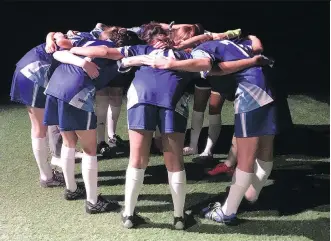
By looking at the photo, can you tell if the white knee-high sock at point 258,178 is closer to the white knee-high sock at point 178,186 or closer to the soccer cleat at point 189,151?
the white knee-high sock at point 178,186

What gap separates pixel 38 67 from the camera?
11.1 ft

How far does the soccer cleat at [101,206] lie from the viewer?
3367 mm

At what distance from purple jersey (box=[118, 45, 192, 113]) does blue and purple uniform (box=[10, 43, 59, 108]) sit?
73cm

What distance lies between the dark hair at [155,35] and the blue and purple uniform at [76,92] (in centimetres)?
22

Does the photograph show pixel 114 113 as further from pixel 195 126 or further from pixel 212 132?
pixel 212 132

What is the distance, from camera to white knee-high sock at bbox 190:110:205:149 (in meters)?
4.32

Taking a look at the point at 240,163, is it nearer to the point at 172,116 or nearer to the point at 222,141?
the point at 172,116

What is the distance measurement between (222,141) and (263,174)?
1.37 meters

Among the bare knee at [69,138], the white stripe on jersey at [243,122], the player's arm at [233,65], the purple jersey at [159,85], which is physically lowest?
the bare knee at [69,138]

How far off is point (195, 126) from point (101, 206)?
1284 mm

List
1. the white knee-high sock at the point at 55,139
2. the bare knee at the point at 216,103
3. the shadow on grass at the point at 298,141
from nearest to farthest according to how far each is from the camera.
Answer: the white knee-high sock at the point at 55,139 → the bare knee at the point at 216,103 → the shadow on grass at the point at 298,141

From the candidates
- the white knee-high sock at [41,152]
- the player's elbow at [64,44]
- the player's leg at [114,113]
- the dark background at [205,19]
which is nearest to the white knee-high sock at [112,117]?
the player's leg at [114,113]

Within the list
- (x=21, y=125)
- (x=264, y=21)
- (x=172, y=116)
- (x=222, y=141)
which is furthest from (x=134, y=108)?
(x=264, y=21)

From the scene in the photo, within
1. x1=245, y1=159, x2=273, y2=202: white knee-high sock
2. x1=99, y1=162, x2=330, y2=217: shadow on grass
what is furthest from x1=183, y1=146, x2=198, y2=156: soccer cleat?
x1=245, y1=159, x2=273, y2=202: white knee-high sock
